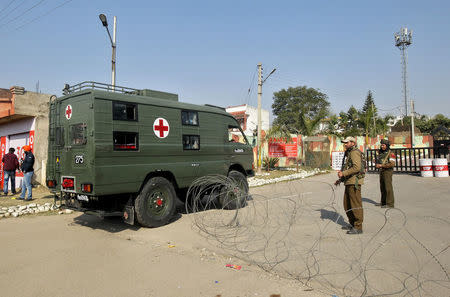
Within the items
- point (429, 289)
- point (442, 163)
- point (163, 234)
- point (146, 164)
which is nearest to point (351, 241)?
point (429, 289)

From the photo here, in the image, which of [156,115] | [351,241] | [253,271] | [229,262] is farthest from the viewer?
[156,115]

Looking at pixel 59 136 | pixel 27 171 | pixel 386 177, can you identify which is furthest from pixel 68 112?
pixel 386 177

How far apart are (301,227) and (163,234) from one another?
287 cm

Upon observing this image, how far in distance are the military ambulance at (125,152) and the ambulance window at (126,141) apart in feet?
0.06

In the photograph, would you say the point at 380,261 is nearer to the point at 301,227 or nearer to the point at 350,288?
the point at 350,288

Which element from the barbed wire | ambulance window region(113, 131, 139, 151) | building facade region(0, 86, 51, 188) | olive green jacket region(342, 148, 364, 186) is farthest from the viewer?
building facade region(0, 86, 51, 188)

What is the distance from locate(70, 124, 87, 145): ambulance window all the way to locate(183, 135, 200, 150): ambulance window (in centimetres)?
229

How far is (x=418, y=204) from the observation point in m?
8.52

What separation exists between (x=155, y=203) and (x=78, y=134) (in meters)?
2.16

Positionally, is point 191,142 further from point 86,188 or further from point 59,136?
point 59,136

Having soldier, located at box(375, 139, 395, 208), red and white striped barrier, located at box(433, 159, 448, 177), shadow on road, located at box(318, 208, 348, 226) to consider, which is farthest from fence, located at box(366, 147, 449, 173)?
shadow on road, located at box(318, 208, 348, 226)

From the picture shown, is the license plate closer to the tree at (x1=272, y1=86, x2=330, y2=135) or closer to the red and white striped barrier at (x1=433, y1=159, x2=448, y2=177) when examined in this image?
the red and white striped barrier at (x1=433, y1=159, x2=448, y2=177)

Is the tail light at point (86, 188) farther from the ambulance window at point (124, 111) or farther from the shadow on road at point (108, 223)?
the ambulance window at point (124, 111)

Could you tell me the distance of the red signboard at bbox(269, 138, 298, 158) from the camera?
65.6 feet
